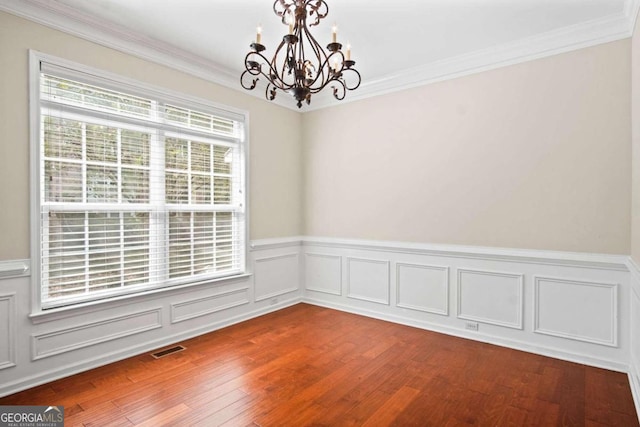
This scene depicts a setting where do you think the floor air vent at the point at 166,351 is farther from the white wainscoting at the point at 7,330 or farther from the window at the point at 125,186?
the white wainscoting at the point at 7,330

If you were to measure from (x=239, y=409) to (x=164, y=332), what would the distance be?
150 centimetres

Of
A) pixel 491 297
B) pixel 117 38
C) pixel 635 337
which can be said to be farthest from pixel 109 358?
pixel 635 337

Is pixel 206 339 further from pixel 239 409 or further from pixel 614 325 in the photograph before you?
pixel 614 325

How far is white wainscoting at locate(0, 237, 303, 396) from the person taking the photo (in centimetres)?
262

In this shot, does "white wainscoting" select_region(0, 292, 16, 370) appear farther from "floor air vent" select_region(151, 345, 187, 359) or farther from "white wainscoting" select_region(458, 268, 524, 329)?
"white wainscoting" select_region(458, 268, 524, 329)

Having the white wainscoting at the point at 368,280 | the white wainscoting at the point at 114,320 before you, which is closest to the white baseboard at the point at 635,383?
the white wainscoting at the point at 368,280

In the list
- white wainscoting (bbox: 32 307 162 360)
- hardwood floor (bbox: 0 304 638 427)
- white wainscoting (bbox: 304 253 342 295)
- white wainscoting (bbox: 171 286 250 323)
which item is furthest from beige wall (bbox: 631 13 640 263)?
white wainscoting (bbox: 32 307 162 360)

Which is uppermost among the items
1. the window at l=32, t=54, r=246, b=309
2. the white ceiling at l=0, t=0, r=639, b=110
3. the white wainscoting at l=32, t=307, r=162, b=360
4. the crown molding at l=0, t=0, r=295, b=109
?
the white ceiling at l=0, t=0, r=639, b=110

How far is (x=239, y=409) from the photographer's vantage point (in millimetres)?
2426

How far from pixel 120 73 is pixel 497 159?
12.0 feet

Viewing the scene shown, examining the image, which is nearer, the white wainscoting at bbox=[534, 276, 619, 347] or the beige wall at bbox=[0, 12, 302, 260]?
the beige wall at bbox=[0, 12, 302, 260]

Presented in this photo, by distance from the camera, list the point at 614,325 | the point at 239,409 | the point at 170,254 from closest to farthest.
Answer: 1. the point at 239,409
2. the point at 614,325
3. the point at 170,254

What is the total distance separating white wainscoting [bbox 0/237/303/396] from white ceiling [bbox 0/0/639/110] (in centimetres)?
205

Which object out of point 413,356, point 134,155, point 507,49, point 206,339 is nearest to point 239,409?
point 206,339
